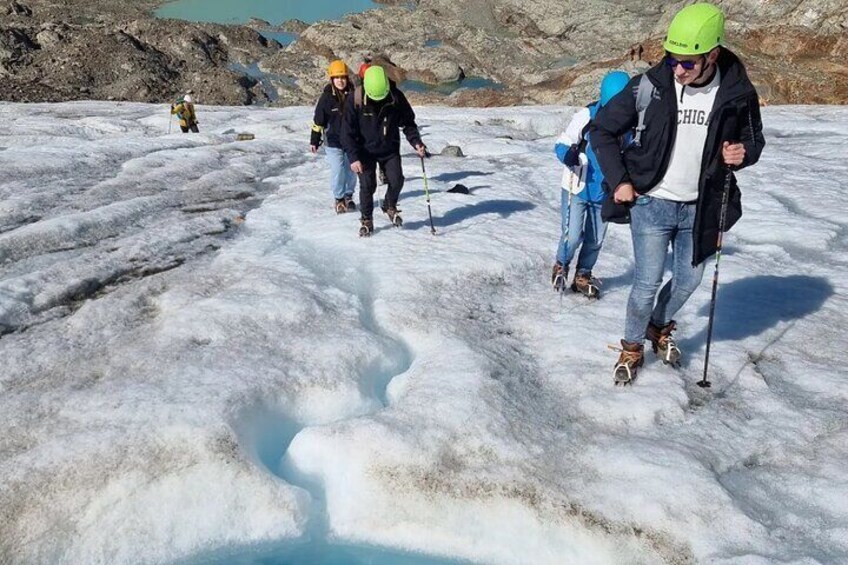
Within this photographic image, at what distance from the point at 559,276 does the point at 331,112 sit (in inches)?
226

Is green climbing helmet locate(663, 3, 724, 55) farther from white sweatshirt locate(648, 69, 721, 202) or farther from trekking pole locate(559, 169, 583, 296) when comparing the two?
trekking pole locate(559, 169, 583, 296)

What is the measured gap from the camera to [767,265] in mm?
→ 9766

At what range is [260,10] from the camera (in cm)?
11719

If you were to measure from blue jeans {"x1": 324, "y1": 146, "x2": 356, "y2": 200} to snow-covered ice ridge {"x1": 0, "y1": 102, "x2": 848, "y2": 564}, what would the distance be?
1042mm

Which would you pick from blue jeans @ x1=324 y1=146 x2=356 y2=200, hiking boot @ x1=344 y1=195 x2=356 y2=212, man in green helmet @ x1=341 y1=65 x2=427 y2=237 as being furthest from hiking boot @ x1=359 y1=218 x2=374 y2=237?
blue jeans @ x1=324 y1=146 x2=356 y2=200

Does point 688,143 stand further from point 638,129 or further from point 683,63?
point 683,63

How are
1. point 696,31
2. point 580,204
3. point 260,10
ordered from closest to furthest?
point 696,31
point 580,204
point 260,10

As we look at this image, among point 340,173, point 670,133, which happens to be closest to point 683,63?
point 670,133

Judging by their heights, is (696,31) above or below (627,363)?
above

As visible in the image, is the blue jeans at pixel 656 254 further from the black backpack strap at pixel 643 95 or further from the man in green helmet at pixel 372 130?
the man in green helmet at pixel 372 130

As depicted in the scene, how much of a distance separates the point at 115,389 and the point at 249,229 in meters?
5.64

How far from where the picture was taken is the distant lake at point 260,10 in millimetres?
109375

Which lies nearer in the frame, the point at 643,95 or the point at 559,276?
the point at 643,95

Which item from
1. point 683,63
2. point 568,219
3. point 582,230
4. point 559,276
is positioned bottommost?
point 559,276
